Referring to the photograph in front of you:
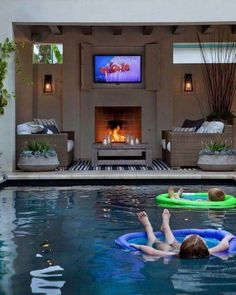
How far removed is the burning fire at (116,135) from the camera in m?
15.0

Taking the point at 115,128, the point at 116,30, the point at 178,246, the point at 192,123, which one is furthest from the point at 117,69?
the point at 178,246

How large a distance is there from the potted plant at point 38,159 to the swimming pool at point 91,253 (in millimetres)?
2440

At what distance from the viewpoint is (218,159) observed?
11195mm

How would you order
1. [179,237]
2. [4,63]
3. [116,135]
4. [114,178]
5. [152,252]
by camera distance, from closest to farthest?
[152,252] < [179,237] < [114,178] < [4,63] < [116,135]

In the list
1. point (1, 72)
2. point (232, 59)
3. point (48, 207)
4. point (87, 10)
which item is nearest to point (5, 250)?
point (48, 207)

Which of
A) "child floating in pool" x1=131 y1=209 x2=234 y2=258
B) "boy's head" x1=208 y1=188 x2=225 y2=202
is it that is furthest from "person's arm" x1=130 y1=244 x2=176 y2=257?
"boy's head" x1=208 y1=188 x2=225 y2=202

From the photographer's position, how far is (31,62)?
14570 millimetres

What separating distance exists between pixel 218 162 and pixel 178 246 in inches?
246

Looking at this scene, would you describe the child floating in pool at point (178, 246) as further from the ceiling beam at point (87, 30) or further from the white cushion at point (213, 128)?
the ceiling beam at point (87, 30)

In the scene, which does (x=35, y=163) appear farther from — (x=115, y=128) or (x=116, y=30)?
(x=116, y=30)

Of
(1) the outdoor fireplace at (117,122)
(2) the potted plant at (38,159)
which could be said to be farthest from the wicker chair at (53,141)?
(1) the outdoor fireplace at (117,122)

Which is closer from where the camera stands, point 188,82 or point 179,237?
point 179,237

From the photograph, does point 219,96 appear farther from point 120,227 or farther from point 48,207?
point 120,227

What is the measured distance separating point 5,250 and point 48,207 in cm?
264
